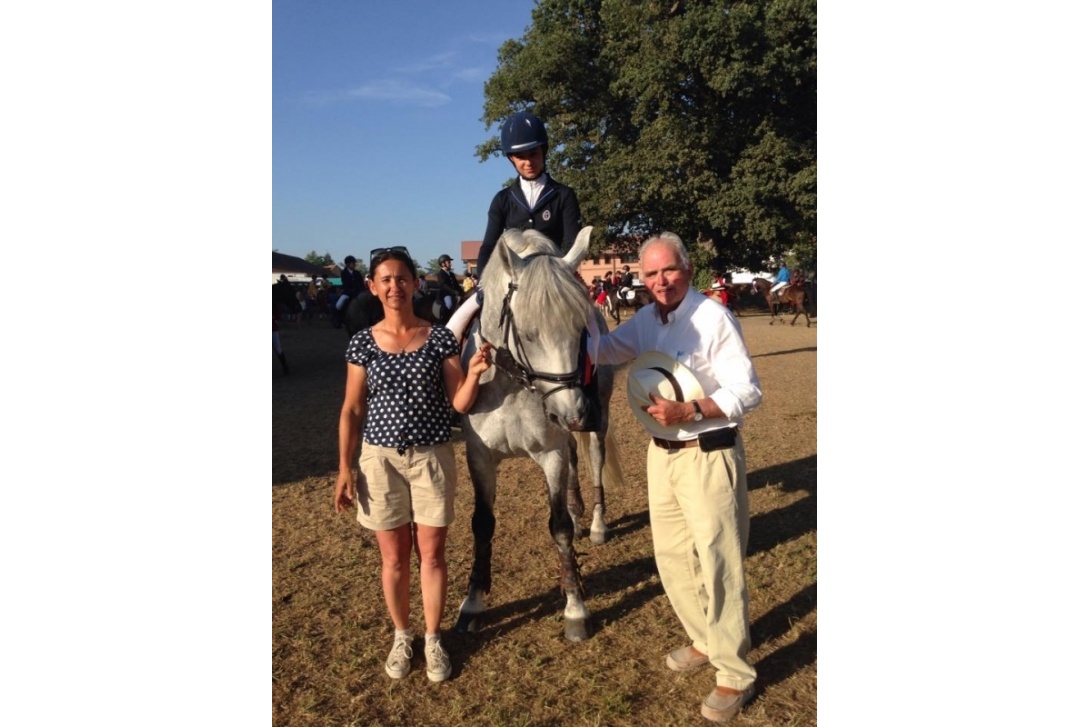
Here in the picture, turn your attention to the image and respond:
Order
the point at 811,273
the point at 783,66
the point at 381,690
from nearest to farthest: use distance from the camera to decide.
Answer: the point at 381,690 → the point at 783,66 → the point at 811,273

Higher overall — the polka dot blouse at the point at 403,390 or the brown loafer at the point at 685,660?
the polka dot blouse at the point at 403,390

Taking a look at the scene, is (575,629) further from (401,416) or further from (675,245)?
(675,245)

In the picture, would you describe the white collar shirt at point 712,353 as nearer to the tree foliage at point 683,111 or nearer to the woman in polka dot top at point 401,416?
the woman in polka dot top at point 401,416

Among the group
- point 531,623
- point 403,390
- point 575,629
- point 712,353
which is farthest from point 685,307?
point 531,623

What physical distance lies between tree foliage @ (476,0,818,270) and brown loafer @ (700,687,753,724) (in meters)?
21.4

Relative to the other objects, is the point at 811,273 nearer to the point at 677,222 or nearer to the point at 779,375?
the point at 677,222

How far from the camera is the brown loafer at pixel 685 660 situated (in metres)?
3.41

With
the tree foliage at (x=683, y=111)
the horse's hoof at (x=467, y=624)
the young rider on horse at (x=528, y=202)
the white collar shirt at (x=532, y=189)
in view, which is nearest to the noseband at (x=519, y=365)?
the young rider on horse at (x=528, y=202)

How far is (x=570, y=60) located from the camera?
80.5 ft

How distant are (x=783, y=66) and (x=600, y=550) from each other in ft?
70.7

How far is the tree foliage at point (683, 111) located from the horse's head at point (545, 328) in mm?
20903

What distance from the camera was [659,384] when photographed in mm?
2945

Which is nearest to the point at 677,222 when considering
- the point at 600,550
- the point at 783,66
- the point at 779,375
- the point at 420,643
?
the point at 783,66

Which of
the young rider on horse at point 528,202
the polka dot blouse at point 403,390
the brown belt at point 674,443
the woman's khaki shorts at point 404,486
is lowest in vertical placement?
the woman's khaki shorts at point 404,486
